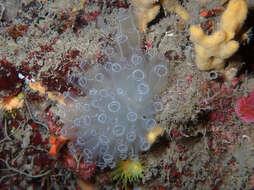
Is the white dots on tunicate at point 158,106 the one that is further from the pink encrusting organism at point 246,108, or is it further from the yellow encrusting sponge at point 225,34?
the pink encrusting organism at point 246,108

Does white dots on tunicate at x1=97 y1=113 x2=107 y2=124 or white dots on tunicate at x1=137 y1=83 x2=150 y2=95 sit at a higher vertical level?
white dots on tunicate at x1=137 y1=83 x2=150 y2=95

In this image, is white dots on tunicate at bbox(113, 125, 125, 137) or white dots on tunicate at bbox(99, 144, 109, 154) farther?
white dots on tunicate at bbox(99, 144, 109, 154)

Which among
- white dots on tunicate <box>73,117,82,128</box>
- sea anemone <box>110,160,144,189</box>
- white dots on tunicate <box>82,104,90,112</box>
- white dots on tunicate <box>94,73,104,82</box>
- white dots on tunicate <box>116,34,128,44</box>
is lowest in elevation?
sea anemone <box>110,160,144,189</box>

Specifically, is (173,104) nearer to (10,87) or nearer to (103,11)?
(103,11)

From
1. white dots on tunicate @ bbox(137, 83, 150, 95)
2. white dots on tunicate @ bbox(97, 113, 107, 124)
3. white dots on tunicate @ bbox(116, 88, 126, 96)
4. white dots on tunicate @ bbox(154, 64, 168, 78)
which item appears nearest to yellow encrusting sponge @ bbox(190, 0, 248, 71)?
white dots on tunicate @ bbox(154, 64, 168, 78)

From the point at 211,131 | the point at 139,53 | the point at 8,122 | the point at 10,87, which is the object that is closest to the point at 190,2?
the point at 139,53

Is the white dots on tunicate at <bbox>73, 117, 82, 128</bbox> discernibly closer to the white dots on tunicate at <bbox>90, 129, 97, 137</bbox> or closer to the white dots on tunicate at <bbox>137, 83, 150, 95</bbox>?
the white dots on tunicate at <bbox>90, 129, 97, 137</bbox>

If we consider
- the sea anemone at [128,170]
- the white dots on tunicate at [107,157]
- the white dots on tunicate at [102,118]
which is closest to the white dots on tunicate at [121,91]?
the white dots on tunicate at [102,118]
